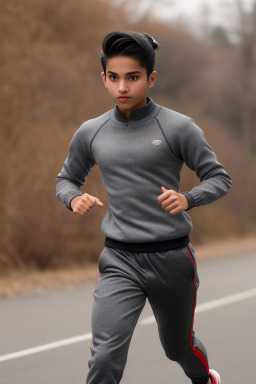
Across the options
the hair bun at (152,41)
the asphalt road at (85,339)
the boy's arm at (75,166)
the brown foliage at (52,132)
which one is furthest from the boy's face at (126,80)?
the brown foliage at (52,132)

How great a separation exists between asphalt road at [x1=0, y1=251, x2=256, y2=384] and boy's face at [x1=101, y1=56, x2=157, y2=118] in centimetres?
228

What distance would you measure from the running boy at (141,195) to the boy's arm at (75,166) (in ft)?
0.35

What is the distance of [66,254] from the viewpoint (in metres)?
13.8

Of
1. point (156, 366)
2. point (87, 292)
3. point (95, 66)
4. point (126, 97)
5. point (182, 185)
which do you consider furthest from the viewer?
point (95, 66)

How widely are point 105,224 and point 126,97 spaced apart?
2.15 feet

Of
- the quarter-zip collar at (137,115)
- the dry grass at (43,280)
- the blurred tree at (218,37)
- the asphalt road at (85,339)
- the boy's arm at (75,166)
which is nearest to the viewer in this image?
the quarter-zip collar at (137,115)

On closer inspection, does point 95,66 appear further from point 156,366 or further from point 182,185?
point 156,366

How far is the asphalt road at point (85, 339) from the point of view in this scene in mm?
5879

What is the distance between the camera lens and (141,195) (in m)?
4.15

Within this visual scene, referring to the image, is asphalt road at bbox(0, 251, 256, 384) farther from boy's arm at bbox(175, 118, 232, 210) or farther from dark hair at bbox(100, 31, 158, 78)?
dark hair at bbox(100, 31, 158, 78)

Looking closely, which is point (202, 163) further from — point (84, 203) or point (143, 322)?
point (143, 322)

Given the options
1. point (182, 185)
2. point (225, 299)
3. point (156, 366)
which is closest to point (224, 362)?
point (156, 366)

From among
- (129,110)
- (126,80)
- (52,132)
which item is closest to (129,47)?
(126,80)

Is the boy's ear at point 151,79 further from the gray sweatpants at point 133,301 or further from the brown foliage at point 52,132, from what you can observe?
the brown foliage at point 52,132
